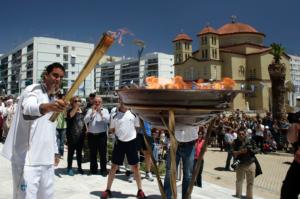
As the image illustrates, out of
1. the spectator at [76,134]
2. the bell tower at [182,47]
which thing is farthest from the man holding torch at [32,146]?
the bell tower at [182,47]

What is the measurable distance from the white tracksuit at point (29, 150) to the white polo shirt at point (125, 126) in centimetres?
301

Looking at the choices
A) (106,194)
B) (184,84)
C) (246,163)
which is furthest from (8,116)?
(184,84)

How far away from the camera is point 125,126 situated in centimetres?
627

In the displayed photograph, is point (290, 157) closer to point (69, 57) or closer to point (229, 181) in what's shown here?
point (229, 181)

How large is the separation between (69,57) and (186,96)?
4108 inches

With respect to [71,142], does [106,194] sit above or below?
below

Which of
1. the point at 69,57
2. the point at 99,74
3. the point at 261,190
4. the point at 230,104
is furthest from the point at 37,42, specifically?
the point at 230,104

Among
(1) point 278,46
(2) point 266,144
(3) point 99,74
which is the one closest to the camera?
(2) point 266,144

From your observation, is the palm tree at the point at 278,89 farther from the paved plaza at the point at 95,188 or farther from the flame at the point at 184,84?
the flame at the point at 184,84

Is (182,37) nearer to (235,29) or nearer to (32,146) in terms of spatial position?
(235,29)

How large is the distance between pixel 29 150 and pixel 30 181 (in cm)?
28

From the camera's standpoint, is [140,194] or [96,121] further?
[96,121]

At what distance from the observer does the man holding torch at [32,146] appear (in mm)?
3125

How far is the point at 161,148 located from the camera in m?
11.7
